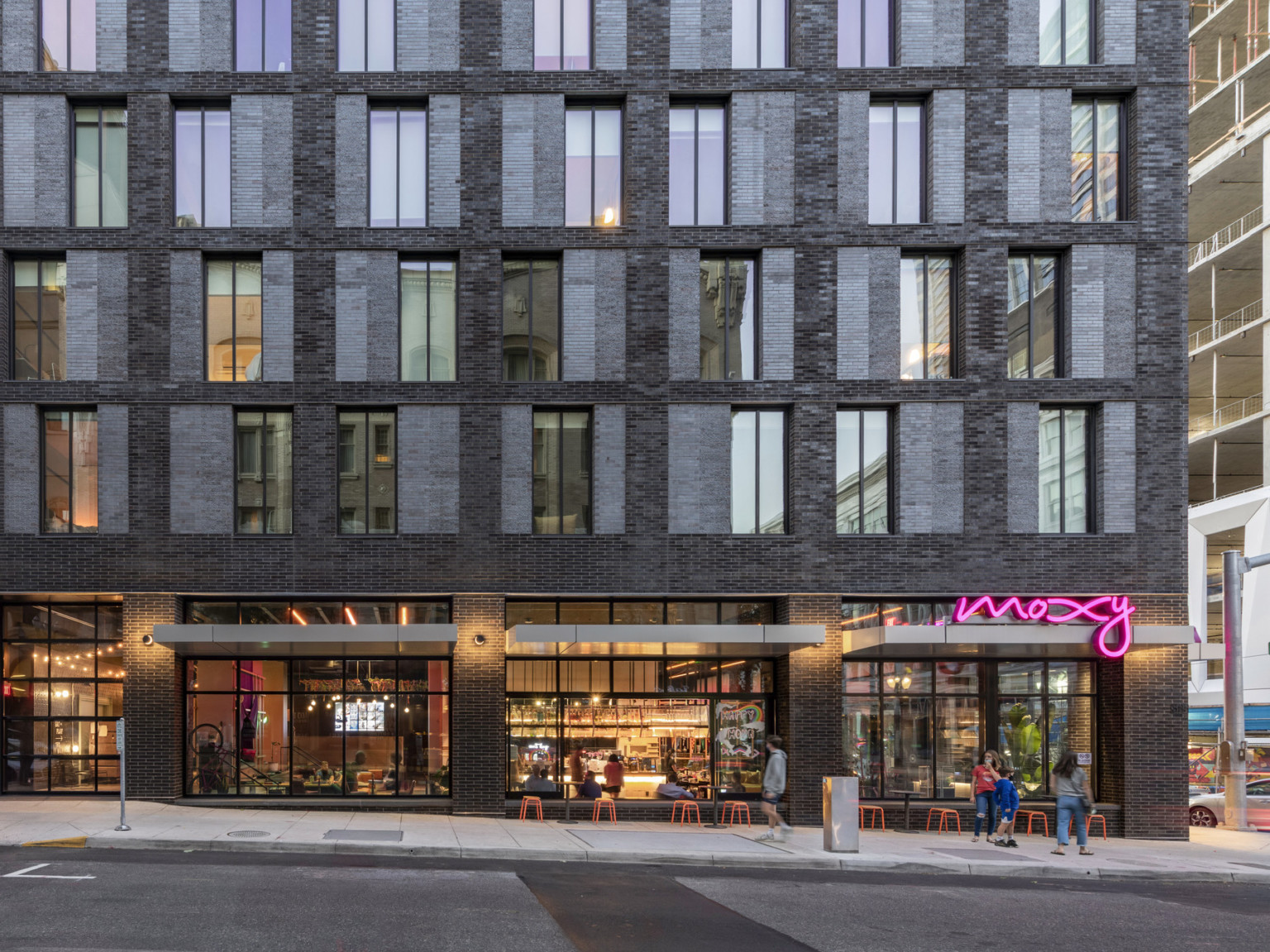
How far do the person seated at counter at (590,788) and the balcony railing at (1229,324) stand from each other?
134ft

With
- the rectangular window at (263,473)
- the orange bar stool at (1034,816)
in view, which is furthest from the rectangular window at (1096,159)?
the rectangular window at (263,473)

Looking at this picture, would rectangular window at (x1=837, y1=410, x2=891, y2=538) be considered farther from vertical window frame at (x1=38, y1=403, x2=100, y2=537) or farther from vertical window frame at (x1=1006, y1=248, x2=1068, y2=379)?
vertical window frame at (x1=38, y1=403, x2=100, y2=537)

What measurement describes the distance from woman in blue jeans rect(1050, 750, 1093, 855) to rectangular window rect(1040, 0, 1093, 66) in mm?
14298

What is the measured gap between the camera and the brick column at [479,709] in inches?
761

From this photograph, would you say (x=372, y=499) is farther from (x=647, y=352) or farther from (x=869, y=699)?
(x=869, y=699)

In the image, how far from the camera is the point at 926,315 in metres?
20.5

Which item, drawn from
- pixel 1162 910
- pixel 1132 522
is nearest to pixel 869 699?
pixel 1132 522

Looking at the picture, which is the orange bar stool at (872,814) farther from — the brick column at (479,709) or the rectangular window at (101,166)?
the rectangular window at (101,166)

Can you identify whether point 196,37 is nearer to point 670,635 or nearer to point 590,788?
point 670,635

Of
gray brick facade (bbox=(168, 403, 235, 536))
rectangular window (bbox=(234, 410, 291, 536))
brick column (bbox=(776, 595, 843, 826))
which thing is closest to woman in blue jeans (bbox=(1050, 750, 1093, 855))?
brick column (bbox=(776, 595, 843, 826))

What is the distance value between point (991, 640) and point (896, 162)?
10073mm

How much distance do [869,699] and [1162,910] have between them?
818 centimetres

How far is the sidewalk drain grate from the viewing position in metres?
15.7

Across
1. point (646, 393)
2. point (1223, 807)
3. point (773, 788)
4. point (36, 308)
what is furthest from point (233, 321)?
point (1223, 807)
